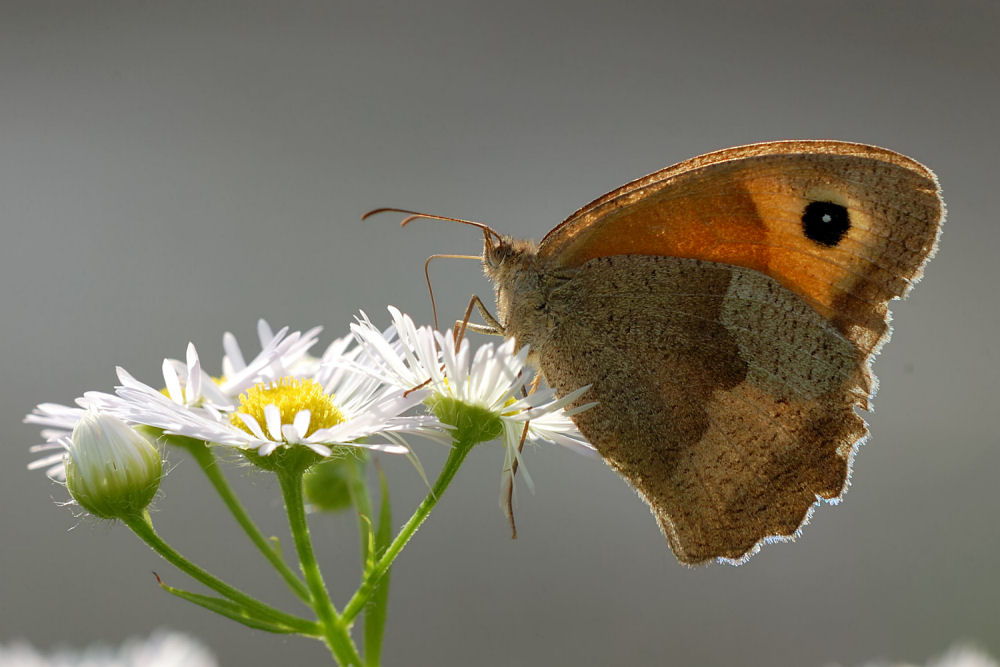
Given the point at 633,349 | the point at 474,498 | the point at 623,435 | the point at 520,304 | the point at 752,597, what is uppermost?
the point at 520,304

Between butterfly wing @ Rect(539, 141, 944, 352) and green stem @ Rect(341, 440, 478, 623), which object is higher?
butterfly wing @ Rect(539, 141, 944, 352)

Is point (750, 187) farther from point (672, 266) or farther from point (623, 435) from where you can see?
point (623, 435)

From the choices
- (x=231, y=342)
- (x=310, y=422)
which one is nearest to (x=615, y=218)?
(x=310, y=422)

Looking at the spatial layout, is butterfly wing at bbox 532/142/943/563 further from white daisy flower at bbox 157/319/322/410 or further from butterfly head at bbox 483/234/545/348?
white daisy flower at bbox 157/319/322/410

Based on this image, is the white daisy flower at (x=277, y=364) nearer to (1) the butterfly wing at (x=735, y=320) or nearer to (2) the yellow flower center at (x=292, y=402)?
(2) the yellow flower center at (x=292, y=402)

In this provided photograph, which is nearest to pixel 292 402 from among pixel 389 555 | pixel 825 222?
pixel 389 555

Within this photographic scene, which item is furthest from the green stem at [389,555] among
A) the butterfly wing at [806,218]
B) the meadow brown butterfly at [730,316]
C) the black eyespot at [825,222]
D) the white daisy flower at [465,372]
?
the black eyespot at [825,222]

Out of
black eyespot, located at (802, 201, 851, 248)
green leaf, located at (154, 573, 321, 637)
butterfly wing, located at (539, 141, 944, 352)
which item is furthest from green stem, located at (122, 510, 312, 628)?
black eyespot, located at (802, 201, 851, 248)
